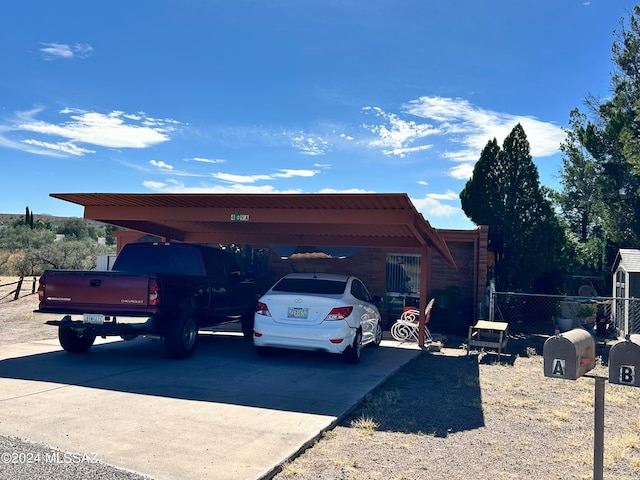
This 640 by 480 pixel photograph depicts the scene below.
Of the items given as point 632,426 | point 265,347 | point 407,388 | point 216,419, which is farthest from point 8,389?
point 632,426

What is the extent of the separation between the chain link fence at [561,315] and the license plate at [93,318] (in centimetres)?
976

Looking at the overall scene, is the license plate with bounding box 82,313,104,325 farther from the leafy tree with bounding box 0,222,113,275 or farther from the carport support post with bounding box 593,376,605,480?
the leafy tree with bounding box 0,222,113,275

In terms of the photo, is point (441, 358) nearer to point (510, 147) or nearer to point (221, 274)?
point (221, 274)

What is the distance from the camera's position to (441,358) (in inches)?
457

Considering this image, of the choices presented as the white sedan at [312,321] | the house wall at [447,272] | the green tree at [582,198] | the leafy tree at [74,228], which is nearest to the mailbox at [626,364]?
the white sedan at [312,321]

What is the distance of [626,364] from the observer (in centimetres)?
394

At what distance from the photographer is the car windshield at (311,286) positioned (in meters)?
10.3

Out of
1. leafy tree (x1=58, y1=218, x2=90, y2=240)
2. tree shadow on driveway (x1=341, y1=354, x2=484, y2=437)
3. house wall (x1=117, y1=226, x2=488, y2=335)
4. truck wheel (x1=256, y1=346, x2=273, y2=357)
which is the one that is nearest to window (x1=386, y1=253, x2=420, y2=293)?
house wall (x1=117, y1=226, x2=488, y2=335)

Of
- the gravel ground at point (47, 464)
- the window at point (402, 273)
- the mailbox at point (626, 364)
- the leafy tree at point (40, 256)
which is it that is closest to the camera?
the mailbox at point (626, 364)

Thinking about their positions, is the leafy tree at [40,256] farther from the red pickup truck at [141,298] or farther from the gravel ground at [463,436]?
the gravel ground at [463,436]

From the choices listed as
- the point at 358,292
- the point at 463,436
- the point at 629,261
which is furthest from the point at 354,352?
the point at 629,261

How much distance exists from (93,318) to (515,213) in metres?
13.0

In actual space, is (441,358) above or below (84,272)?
below

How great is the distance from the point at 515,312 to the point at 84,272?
12.5 metres
